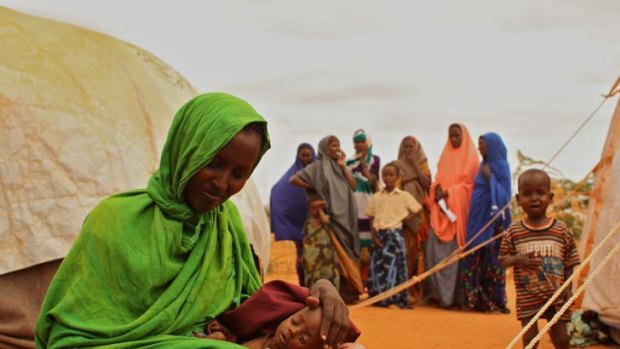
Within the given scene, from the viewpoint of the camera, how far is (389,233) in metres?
8.95

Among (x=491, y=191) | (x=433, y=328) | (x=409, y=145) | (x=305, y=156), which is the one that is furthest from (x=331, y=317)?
(x=305, y=156)

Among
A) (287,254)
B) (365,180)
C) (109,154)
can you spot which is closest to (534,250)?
(109,154)

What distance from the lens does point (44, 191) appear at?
4.65 meters

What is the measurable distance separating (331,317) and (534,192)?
285cm

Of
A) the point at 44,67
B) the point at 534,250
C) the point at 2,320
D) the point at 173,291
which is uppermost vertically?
the point at 44,67

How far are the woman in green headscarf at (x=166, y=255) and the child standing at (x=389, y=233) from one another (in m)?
6.39

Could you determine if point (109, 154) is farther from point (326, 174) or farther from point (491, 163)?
point (491, 163)

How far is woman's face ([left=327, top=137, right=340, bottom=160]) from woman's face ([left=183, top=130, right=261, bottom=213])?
625 cm

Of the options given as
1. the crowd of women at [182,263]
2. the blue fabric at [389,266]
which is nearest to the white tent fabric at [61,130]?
the crowd of women at [182,263]

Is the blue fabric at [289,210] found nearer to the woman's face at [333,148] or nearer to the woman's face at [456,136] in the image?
the woman's face at [333,148]

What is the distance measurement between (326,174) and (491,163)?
1.75 metres

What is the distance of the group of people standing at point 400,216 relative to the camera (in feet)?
28.4

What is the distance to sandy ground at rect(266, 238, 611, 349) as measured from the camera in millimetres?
6758

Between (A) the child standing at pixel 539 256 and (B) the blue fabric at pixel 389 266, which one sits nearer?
(A) the child standing at pixel 539 256
